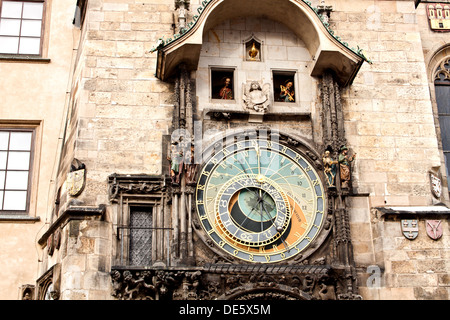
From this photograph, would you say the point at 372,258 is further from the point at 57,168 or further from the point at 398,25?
the point at 57,168

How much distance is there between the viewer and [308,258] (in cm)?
1294

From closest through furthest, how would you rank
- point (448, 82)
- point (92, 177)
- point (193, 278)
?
1. point (193, 278)
2. point (92, 177)
3. point (448, 82)

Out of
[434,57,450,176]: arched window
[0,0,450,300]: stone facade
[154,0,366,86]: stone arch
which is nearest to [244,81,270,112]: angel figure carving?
[0,0,450,300]: stone facade

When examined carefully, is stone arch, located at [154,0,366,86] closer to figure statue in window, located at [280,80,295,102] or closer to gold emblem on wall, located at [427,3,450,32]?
figure statue in window, located at [280,80,295,102]

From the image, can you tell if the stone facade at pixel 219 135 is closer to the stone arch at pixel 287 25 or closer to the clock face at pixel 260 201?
the stone arch at pixel 287 25

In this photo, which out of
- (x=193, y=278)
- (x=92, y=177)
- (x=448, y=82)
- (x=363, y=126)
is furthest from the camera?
(x=448, y=82)

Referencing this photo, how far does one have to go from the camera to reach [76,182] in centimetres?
1303

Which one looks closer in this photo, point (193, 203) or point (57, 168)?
point (193, 203)

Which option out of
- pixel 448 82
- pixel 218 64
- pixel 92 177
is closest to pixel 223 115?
pixel 218 64

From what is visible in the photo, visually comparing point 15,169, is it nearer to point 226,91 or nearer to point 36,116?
point 36,116

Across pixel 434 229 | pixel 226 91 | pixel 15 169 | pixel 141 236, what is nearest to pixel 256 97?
pixel 226 91

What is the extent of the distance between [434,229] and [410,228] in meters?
0.38

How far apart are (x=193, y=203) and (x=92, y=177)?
166cm

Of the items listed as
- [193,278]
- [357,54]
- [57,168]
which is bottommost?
[193,278]
